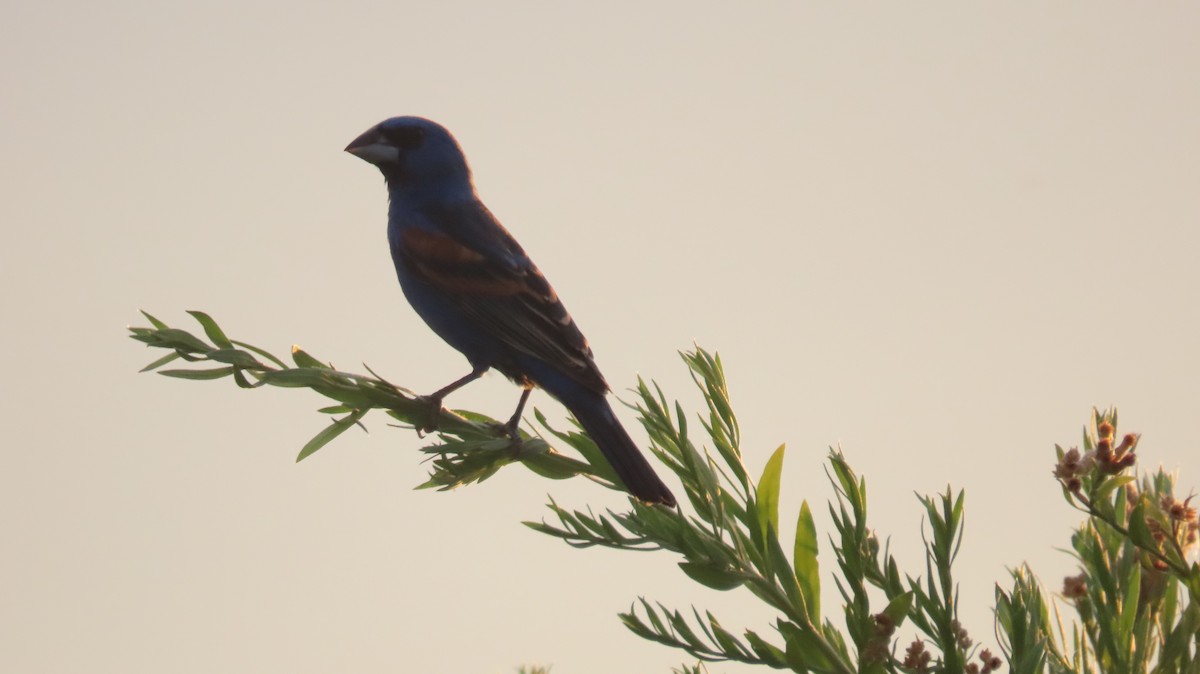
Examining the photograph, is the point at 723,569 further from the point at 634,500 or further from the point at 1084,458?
the point at 1084,458

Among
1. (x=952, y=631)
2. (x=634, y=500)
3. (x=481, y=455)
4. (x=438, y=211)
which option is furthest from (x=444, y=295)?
(x=952, y=631)

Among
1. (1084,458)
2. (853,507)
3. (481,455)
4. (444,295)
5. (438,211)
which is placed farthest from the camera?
(438,211)

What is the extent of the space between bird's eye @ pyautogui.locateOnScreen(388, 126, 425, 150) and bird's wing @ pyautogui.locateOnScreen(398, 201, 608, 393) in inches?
24.0

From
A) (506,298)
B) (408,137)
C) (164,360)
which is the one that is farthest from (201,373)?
(408,137)

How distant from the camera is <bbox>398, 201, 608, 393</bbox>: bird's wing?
4578 millimetres

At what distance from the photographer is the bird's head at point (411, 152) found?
20.5ft

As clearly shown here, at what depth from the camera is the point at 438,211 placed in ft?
19.4

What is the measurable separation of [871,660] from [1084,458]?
1.25ft

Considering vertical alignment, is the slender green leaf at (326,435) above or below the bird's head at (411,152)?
below

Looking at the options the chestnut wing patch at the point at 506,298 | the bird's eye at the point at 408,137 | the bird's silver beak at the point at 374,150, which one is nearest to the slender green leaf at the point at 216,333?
the chestnut wing patch at the point at 506,298

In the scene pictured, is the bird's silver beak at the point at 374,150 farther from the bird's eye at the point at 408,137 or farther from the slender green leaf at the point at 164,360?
the slender green leaf at the point at 164,360

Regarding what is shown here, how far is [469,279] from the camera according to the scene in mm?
5141

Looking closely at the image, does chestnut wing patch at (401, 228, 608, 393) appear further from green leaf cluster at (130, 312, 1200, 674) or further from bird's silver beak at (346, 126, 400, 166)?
green leaf cluster at (130, 312, 1200, 674)

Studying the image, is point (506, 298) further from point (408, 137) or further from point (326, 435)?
point (326, 435)
